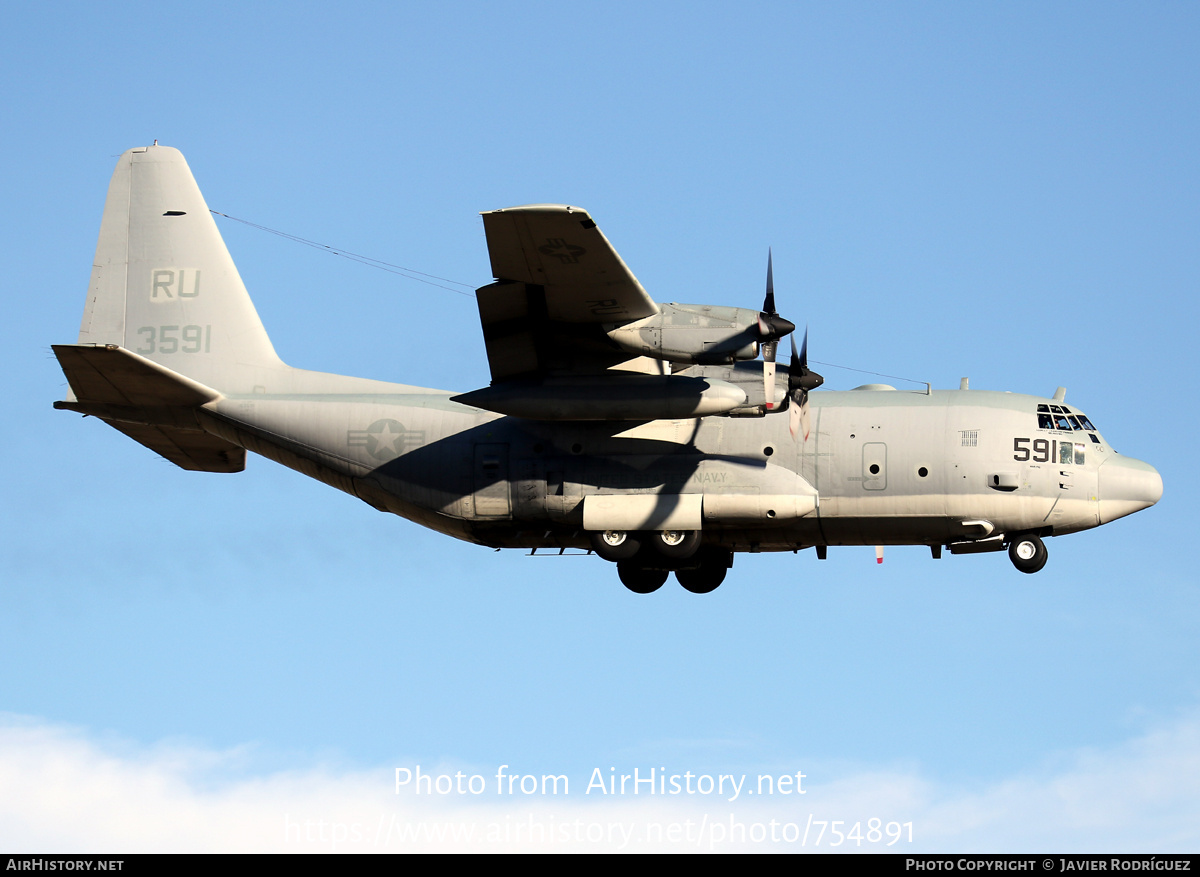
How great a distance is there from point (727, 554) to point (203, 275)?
971 centimetres

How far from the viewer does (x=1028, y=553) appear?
22016mm

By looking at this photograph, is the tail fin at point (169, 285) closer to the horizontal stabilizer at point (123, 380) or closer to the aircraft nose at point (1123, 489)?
the horizontal stabilizer at point (123, 380)

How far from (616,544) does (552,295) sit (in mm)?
4068

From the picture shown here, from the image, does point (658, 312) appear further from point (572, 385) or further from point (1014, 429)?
point (1014, 429)

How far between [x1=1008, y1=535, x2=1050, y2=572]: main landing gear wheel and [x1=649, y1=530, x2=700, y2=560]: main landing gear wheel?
4757 millimetres

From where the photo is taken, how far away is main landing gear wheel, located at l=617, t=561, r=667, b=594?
2378 cm

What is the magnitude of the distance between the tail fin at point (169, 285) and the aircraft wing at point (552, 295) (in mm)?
4840

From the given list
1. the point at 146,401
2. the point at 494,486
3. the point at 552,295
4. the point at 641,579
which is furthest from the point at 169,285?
the point at 641,579

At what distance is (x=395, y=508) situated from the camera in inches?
913

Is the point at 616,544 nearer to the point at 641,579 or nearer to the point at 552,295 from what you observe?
the point at 641,579

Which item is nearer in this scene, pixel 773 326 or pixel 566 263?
pixel 566 263

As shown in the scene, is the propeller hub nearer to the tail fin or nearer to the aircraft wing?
the aircraft wing

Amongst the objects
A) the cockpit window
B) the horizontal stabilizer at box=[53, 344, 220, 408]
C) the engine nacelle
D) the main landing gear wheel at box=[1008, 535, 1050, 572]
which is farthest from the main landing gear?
the horizontal stabilizer at box=[53, 344, 220, 408]
